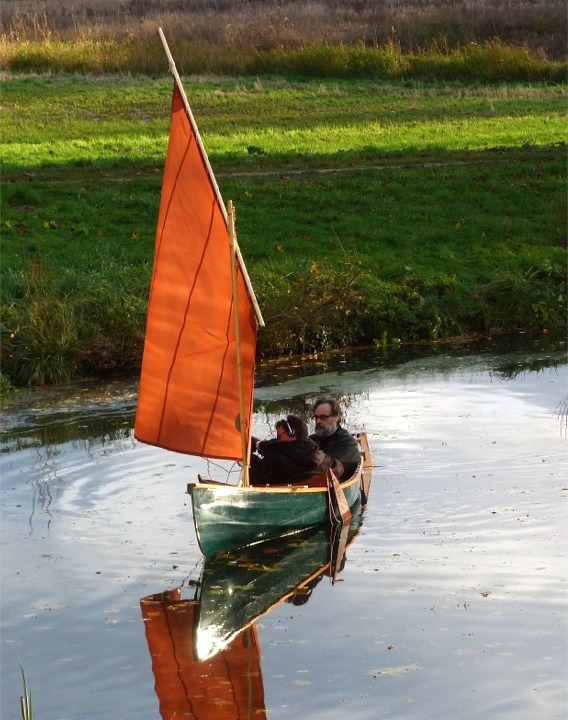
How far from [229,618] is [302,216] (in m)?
14.3

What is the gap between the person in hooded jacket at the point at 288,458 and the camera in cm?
1230

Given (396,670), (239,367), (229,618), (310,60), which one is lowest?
(229,618)

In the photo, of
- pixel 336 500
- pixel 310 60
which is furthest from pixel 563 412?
pixel 310 60

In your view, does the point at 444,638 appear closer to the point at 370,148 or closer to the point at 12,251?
the point at 12,251

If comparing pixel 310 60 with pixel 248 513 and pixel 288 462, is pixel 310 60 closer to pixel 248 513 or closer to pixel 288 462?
pixel 288 462

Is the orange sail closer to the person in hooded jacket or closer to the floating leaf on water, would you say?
the person in hooded jacket

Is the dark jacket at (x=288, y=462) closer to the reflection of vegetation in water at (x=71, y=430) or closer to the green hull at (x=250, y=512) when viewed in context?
the green hull at (x=250, y=512)

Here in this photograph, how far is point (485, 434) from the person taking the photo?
15.4 metres

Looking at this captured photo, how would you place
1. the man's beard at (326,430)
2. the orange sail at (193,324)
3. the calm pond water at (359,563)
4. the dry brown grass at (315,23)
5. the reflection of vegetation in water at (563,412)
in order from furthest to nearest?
the dry brown grass at (315,23) → the reflection of vegetation in water at (563,412) → the man's beard at (326,430) → the orange sail at (193,324) → the calm pond water at (359,563)

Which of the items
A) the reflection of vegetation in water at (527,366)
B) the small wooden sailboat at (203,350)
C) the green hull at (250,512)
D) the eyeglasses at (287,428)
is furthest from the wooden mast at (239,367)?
the reflection of vegetation in water at (527,366)

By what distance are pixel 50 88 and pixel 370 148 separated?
975cm

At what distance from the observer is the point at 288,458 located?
12422mm

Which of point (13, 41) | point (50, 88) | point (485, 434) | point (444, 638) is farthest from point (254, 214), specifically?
point (13, 41)

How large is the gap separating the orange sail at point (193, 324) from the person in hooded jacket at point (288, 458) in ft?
2.01
